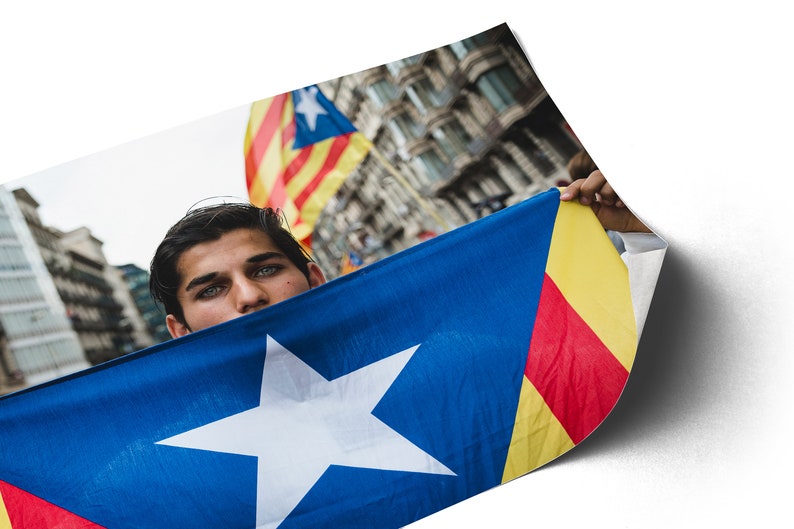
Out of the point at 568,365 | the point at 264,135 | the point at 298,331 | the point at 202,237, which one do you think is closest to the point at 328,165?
the point at 264,135

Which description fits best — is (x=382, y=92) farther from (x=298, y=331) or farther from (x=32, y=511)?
(x=32, y=511)

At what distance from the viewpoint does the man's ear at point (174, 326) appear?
300cm

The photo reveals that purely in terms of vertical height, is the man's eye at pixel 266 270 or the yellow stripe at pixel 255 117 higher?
the yellow stripe at pixel 255 117

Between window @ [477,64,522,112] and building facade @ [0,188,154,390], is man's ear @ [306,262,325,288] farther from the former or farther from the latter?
window @ [477,64,522,112]

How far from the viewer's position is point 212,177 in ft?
10.8

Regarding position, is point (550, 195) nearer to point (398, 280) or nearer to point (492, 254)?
point (492, 254)

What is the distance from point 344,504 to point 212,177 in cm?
152

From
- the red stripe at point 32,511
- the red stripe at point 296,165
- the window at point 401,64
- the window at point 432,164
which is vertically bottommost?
the red stripe at point 32,511

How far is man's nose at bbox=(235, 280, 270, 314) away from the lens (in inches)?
116

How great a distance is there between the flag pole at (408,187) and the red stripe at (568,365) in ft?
1.91

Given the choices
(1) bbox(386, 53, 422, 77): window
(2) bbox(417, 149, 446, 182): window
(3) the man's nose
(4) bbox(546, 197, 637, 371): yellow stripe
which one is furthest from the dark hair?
(4) bbox(546, 197, 637, 371): yellow stripe

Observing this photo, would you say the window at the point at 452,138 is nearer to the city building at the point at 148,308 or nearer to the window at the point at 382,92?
the window at the point at 382,92

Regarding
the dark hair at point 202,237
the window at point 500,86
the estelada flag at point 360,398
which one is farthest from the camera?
the window at point 500,86

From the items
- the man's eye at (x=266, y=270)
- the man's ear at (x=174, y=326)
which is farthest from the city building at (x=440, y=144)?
the man's ear at (x=174, y=326)
